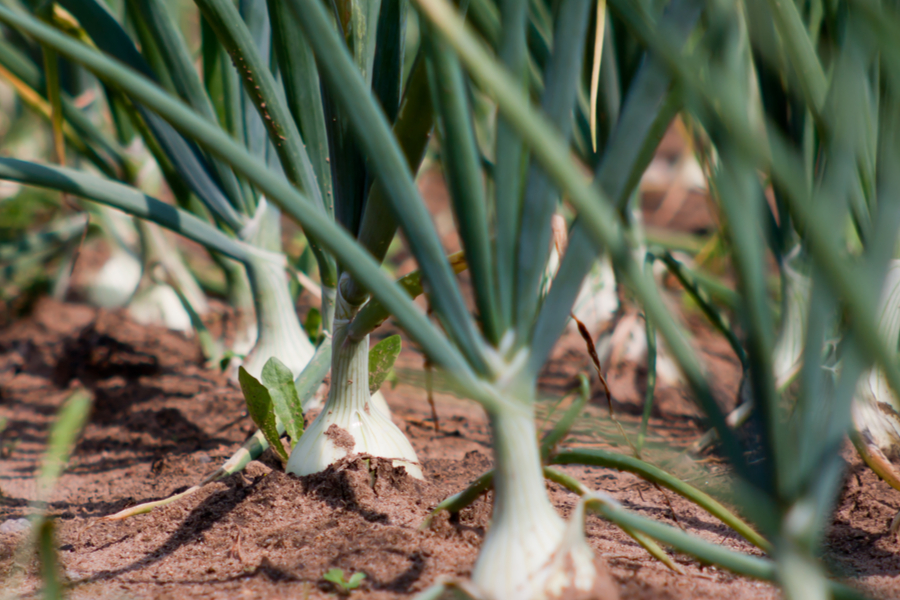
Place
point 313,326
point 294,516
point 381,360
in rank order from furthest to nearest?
point 313,326 → point 381,360 → point 294,516

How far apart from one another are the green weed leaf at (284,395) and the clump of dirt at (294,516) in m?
0.05

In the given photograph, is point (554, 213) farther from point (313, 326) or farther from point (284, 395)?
point (313, 326)

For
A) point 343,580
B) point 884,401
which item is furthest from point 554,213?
point 884,401

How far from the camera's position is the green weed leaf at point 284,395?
0.71 metres

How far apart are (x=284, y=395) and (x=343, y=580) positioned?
0.29 metres

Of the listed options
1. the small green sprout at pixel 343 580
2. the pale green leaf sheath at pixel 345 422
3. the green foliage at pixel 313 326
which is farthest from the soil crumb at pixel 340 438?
the green foliage at pixel 313 326

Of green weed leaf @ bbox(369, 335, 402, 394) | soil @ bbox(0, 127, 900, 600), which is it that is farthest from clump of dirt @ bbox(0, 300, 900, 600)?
green weed leaf @ bbox(369, 335, 402, 394)

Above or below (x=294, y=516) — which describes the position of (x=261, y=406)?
above

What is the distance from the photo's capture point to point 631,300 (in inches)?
49.1

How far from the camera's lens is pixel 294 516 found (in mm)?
632

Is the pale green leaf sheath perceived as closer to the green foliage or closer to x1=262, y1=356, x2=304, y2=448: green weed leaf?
x1=262, y1=356, x2=304, y2=448: green weed leaf

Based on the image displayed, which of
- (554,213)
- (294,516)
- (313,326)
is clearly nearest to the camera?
(554,213)

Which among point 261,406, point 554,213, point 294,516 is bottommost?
point 294,516

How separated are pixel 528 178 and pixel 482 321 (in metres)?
0.11
